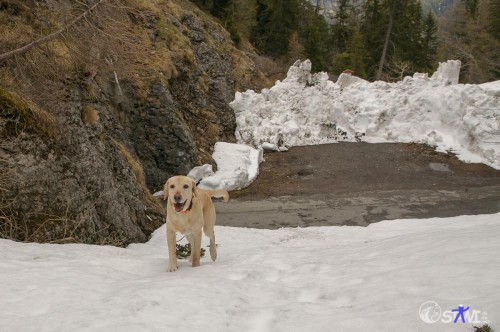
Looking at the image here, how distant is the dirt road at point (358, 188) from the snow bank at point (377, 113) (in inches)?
52.1

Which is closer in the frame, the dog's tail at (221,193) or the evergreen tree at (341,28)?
the dog's tail at (221,193)

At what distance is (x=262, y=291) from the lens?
151 inches

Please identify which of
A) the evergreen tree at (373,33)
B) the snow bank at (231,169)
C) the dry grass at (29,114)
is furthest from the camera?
the evergreen tree at (373,33)

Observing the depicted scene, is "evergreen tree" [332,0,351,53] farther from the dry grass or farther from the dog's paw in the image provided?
the dog's paw

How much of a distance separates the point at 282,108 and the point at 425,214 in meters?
13.6

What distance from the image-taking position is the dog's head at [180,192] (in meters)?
4.55

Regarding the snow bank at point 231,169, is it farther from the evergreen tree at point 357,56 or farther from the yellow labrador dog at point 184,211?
the evergreen tree at point 357,56

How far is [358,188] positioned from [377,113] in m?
9.18

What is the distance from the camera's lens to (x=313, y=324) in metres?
2.83

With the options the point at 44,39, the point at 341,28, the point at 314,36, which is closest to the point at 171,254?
the point at 44,39

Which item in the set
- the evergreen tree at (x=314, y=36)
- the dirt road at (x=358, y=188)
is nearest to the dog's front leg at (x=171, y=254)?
the dirt road at (x=358, y=188)

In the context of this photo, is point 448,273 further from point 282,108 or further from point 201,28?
point 201,28

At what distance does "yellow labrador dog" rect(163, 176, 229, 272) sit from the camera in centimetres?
462

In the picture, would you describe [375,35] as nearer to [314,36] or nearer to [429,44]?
[314,36]
